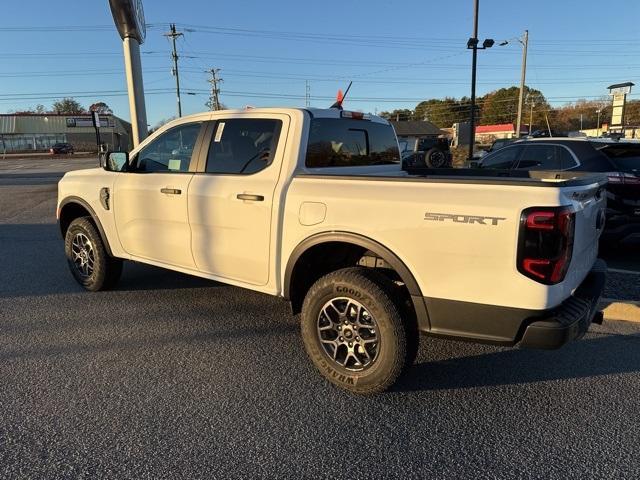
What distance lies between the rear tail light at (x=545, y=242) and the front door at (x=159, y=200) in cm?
274

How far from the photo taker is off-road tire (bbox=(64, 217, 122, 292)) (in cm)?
511

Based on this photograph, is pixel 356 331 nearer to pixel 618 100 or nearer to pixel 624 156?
pixel 624 156

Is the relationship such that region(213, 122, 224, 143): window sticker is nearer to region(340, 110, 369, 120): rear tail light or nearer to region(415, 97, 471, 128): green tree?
region(340, 110, 369, 120): rear tail light

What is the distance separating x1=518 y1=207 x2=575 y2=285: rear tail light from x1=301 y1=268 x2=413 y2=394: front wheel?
819mm

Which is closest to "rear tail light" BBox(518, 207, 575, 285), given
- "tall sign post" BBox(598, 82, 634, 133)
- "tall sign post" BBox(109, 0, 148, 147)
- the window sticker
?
the window sticker

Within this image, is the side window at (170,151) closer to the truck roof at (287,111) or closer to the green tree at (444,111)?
the truck roof at (287,111)

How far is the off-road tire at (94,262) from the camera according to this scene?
5105 mm

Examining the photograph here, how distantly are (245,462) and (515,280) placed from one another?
1709mm

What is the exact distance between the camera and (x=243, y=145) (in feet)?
12.9

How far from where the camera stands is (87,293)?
17.4 feet

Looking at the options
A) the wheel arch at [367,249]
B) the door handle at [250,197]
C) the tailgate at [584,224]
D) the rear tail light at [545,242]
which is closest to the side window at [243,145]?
the door handle at [250,197]

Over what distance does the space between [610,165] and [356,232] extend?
4.61 m

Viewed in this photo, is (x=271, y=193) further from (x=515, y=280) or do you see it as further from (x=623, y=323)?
(x=623, y=323)

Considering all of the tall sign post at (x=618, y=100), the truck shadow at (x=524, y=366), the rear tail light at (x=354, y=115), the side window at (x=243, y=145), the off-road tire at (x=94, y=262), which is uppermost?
the tall sign post at (x=618, y=100)
